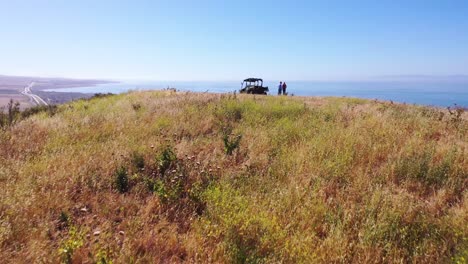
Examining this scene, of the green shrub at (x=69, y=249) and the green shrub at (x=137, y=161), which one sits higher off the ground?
the green shrub at (x=137, y=161)

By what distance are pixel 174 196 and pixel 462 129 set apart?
8667mm

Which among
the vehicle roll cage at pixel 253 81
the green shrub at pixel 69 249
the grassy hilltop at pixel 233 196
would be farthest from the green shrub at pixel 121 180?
the vehicle roll cage at pixel 253 81

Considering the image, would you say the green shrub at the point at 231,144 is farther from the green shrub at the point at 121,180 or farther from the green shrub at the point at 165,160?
the green shrub at the point at 121,180

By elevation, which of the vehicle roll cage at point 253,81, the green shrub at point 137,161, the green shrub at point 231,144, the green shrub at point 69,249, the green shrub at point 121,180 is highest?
the vehicle roll cage at point 253,81

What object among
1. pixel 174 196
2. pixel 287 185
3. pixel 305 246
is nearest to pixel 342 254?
pixel 305 246

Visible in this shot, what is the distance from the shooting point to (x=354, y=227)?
13.3ft

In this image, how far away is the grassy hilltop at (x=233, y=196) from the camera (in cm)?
357

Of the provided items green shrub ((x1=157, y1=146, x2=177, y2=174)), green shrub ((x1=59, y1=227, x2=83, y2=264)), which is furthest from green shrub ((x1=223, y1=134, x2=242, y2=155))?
green shrub ((x1=59, y1=227, x2=83, y2=264))

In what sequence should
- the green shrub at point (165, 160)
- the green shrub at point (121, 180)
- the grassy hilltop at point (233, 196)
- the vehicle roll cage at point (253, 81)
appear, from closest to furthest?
the grassy hilltop at point (233, 196) → the green shrub at point (121, 180) → the green shrub at point (165, 160) → the vehicle roll cage at point (253, 81)

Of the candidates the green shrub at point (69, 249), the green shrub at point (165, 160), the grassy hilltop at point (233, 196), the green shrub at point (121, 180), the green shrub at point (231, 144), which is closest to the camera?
the green shrub at point (69, 249)

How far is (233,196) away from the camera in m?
4.87

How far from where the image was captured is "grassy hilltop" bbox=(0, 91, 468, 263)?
3568 mm

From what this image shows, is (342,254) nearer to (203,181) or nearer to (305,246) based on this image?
(305,246)

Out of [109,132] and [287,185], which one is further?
[109,132]
